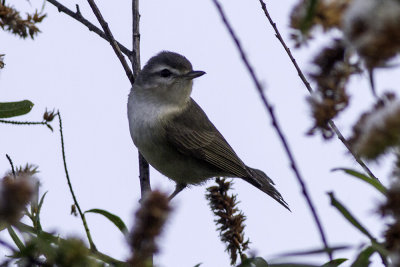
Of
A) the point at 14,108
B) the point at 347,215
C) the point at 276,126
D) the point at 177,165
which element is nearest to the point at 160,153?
the point at 177,165

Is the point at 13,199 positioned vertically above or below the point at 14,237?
below

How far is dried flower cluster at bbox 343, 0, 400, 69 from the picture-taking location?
3.47 ft

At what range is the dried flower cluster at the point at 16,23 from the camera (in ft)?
9.12

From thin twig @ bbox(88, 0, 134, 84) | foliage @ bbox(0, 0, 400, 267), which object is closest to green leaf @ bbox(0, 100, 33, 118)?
foliage @ bbox(0, 0, 400, 267)

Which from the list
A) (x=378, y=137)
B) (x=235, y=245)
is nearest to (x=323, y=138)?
(x=378, y=137)

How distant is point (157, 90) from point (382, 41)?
5.20 meters

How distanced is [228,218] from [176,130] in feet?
11.1

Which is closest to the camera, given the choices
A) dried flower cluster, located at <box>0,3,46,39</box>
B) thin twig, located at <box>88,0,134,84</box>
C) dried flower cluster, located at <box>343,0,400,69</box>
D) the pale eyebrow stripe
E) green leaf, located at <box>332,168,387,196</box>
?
dried flower cluster, located at <box>343,0,400,69</box>

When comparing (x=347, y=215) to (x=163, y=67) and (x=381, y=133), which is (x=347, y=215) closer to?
(x=381, y=133)

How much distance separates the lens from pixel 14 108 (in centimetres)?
289

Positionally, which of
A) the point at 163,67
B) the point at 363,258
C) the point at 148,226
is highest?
the point at 163,67

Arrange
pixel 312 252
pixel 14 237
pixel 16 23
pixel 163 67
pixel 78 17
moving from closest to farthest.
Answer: pixel 312 252, pixel 14 237, pixel 16 23, pixel 78 17, pixel 163 67

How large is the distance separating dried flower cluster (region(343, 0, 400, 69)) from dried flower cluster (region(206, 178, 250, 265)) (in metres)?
1.58

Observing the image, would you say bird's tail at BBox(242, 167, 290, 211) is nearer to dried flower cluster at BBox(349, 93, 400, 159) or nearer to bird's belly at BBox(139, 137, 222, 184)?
bird's belly at BBox(139, 137, 222, 184)
